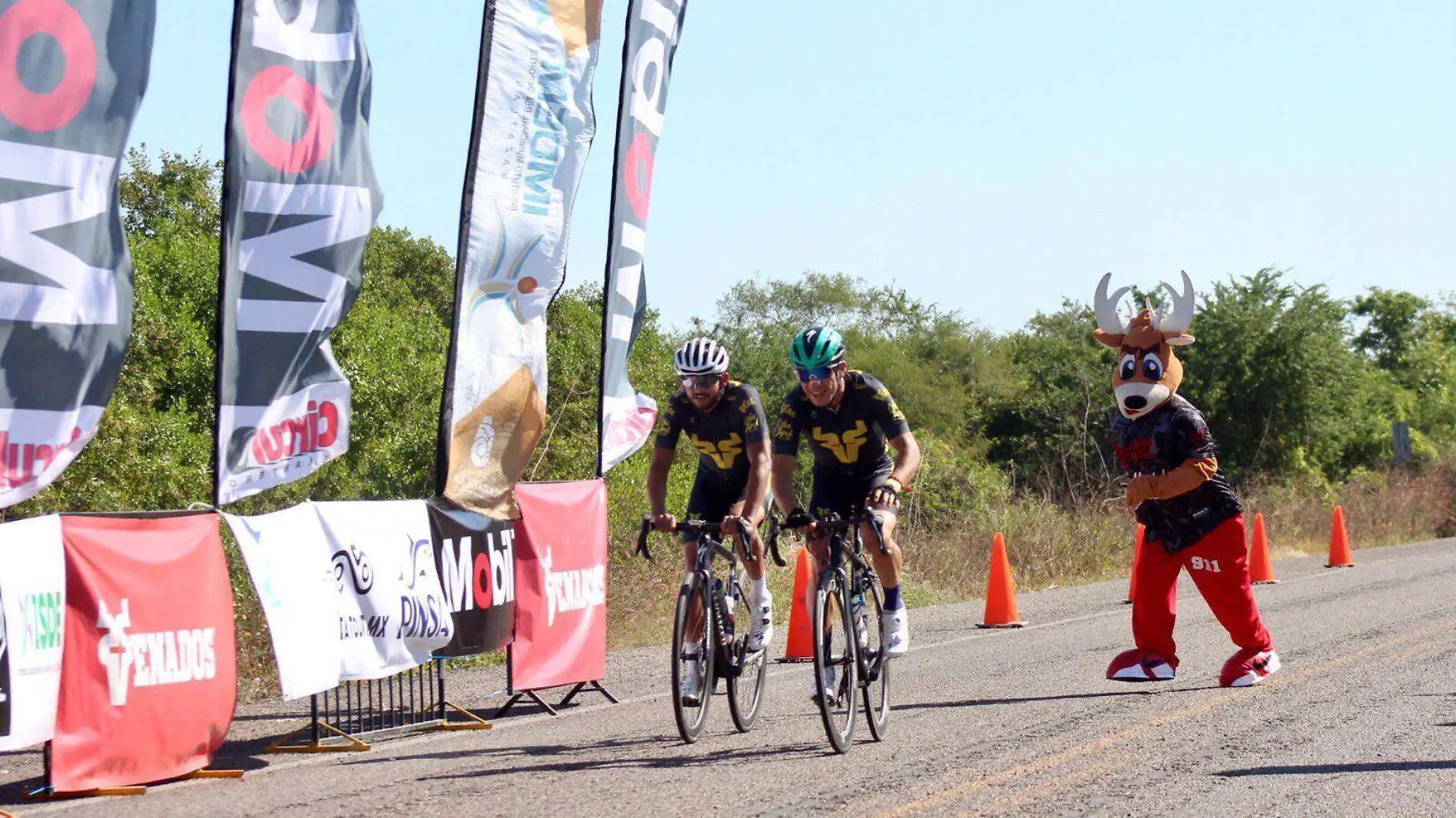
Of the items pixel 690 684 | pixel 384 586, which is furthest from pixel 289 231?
pixel 690 684

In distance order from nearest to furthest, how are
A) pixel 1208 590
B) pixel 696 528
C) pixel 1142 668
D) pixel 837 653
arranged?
1. pixel 837 653
2. pixel 696 528
3. pixel 1142 668
4. pixel 1208 590

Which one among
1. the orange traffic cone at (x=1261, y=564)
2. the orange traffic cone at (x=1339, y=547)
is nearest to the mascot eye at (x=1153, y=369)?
the orange traffic cone at (x=1261, y=564)

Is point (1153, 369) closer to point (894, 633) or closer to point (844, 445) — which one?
point (844, 445)

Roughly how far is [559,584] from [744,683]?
1.75m

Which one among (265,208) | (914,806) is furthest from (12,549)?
(914,806)

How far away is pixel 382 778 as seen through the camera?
7.09m

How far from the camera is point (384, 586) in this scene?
336 inches

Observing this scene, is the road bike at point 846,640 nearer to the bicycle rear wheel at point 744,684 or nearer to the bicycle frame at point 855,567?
the bicycle frame at point 855,567

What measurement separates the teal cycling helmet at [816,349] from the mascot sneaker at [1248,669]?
11.3 feet

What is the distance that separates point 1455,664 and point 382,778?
24.1 feet

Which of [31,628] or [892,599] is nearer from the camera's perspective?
[31,628]

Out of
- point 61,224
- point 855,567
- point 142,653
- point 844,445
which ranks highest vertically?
point 61,224

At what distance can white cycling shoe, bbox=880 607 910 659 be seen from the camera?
8.05 metres

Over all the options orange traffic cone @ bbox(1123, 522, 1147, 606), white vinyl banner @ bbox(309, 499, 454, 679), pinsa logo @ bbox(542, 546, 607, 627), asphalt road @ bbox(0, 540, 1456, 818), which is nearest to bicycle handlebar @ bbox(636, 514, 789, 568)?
asphalt road @ bbox(0, 540, 1456, 818)
